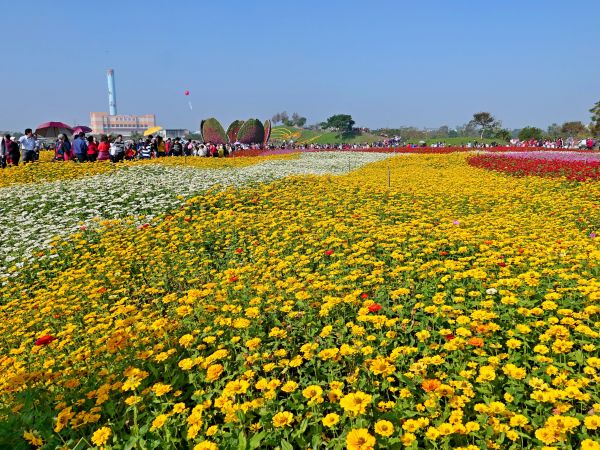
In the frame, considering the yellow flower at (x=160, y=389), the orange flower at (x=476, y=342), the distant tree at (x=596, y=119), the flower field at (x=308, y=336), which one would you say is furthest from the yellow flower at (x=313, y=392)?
the distant tree at (x=596, y=119)

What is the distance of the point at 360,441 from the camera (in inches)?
76.8

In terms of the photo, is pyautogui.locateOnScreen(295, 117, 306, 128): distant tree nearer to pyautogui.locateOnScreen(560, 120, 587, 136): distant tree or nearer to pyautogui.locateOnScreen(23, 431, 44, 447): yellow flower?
pyautogui.locateOnScreen(560, 120, 587, 136): distant tree

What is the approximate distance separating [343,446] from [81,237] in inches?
257

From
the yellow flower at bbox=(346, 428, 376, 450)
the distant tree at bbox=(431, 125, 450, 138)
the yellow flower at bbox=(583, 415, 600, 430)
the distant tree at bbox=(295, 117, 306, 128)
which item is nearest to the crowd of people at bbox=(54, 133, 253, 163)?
the yellow flower at bbox=(346, 428, 376, 450)

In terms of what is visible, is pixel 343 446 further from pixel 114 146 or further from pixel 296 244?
pixel 114 146

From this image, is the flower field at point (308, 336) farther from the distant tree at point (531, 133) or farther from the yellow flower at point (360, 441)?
the distant tree at point (531, 133)

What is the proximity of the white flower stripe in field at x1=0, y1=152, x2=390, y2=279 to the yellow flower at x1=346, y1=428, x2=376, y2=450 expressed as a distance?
19.9 ft

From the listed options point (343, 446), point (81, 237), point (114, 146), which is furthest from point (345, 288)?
point (114, 146)

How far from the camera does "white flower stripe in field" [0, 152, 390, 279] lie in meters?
7.59

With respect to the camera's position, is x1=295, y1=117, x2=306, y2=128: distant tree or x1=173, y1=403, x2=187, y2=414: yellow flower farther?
x1=295, y1=117, x2=306, y2=128: distant tree

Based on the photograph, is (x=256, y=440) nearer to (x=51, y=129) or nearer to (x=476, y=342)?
(x=476, y=342)

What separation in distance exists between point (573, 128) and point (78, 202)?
7860 centimetres

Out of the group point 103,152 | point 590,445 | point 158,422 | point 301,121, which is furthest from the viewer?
point 301,121

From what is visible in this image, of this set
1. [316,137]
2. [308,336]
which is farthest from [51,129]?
[316,137]
